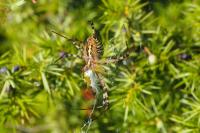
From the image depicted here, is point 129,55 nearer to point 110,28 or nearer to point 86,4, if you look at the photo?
point 110,28

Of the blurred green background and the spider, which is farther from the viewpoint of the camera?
the blurred green background

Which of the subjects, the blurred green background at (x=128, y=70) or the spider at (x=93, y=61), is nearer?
the spider at (x=93, y=61)

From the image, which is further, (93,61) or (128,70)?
(128,70)

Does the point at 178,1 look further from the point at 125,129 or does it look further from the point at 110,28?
the point at 125,129

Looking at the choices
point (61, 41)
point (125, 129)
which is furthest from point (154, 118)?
point (61, 41)

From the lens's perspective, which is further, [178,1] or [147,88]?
[178,1]

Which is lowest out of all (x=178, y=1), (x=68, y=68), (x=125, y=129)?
(x=125, y=129)

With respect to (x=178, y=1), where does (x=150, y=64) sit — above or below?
below
